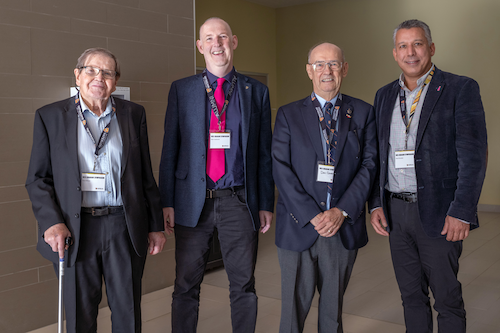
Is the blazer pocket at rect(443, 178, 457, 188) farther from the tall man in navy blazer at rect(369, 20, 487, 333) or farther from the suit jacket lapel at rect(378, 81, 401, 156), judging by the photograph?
the suit jacket lapel at rect(378, 81, 401, 156)

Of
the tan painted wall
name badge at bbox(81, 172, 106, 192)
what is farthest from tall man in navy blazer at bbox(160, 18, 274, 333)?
the tan painted wall

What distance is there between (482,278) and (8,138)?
14.4ft

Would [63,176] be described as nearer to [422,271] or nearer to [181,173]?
[181,173]

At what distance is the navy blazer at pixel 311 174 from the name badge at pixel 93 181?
896mm

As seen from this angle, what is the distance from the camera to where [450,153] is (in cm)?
243

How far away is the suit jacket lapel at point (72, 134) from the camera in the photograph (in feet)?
6.98

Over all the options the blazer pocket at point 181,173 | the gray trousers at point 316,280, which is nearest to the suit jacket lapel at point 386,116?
the gray trousers at point 316,280

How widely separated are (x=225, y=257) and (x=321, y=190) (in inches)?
27.9

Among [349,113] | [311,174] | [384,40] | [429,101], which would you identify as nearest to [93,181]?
[311,174]

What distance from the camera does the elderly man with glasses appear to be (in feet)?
6.98

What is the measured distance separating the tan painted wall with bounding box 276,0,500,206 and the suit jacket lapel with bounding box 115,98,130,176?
7.29 meters

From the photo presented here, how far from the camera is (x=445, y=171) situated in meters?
2.42

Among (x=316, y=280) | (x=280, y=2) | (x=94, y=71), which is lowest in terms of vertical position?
(x=316, y=280)

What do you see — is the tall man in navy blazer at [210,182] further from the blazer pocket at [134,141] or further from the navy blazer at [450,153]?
the navy blazer at [450,153]
